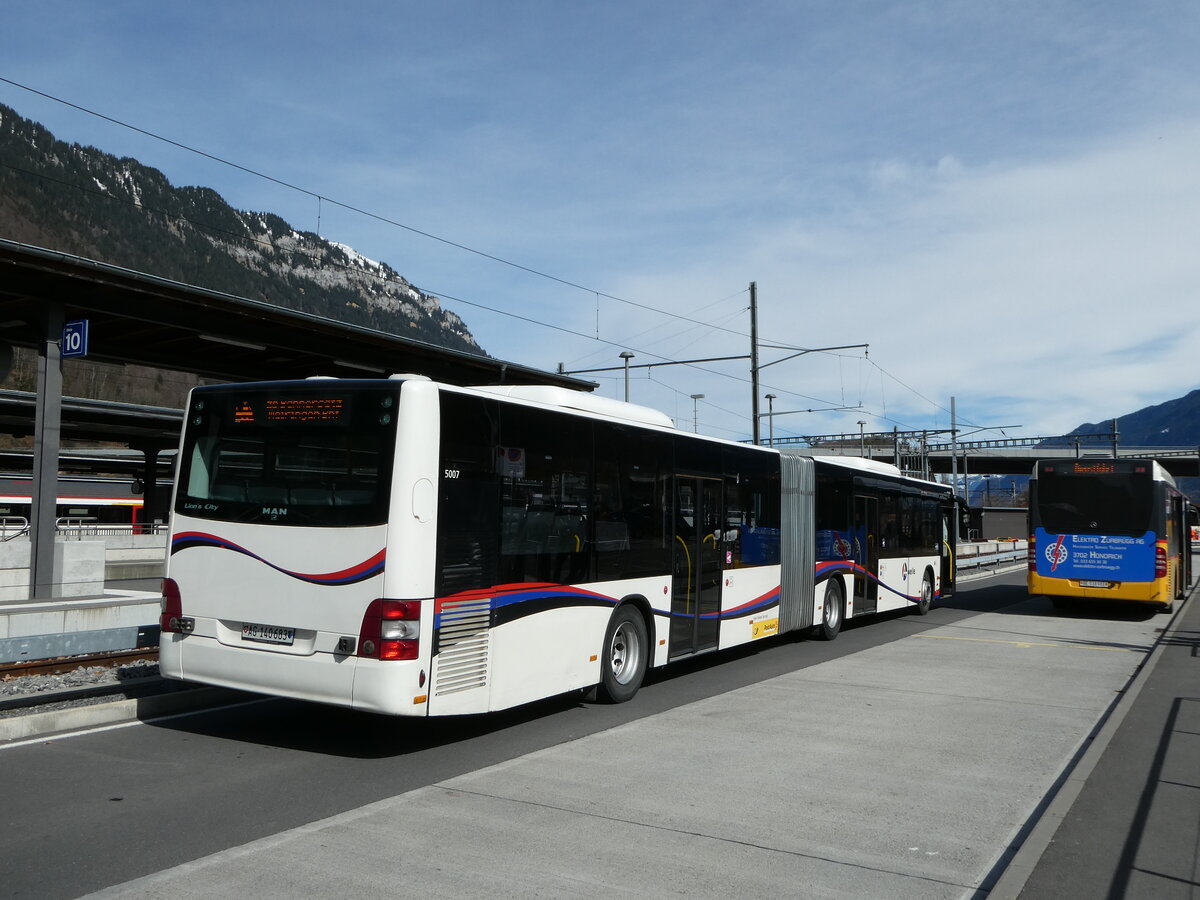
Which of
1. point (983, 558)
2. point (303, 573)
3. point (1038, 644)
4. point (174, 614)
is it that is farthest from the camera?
point (983, 558)

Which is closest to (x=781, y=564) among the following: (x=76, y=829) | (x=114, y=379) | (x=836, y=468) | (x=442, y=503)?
(x=836, y=468)

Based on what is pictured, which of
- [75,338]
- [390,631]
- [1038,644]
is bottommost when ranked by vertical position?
[1038,644]

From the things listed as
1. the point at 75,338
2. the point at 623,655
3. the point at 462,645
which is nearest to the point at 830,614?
the point at 623,655

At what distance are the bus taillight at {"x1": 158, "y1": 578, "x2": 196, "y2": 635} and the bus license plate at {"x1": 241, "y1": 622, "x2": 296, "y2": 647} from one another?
57cm

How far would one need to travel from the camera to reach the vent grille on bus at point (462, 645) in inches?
302

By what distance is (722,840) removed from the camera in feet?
19.1

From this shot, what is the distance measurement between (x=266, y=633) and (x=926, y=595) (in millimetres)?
16892

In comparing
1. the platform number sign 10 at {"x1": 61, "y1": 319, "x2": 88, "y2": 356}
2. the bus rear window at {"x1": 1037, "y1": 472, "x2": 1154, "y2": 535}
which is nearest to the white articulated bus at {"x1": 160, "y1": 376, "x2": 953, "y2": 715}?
the platform number sign 10 at {"x1": 61, "y1": 319, "x2": 88, "y2": 356}

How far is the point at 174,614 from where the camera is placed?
329 inches

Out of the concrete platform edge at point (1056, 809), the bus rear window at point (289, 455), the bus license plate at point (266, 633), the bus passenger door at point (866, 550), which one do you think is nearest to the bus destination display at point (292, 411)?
the bus rear window at point (289, 455)

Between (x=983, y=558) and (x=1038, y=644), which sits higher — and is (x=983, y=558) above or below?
above

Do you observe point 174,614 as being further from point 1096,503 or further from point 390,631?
point 1096,503

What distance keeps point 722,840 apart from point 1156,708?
6817 millimetres

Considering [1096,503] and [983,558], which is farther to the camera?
[983,558]
